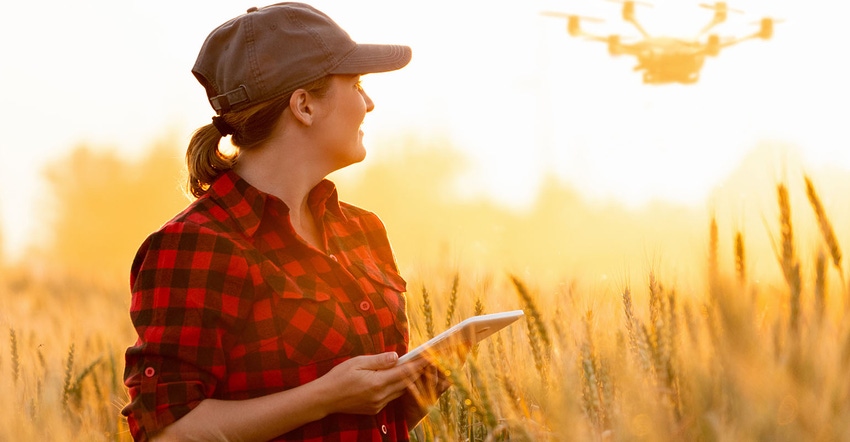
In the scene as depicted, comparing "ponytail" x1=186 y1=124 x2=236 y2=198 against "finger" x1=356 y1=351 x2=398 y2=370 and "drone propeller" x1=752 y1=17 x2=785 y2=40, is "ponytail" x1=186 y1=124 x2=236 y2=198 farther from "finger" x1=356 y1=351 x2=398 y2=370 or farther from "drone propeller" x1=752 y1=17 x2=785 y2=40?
"drone propeller" x1=752 y1=17 x2=785 y2=40

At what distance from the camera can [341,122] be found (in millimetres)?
2178

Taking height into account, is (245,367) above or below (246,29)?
below

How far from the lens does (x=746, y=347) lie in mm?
1160

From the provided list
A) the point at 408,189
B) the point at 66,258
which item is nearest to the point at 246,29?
the point at 66,258

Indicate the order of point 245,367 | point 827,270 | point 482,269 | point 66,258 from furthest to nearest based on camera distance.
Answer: point 66,258 → point 482,269 → point 245,367 → point 827,270

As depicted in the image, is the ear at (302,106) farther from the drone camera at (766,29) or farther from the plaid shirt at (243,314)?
the drone camera at (766,29)

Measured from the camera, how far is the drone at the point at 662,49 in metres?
28.0

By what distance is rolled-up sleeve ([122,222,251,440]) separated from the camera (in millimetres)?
1798

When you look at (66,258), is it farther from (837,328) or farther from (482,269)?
(837,328)

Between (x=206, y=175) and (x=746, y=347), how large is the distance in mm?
1452

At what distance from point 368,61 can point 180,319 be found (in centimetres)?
79

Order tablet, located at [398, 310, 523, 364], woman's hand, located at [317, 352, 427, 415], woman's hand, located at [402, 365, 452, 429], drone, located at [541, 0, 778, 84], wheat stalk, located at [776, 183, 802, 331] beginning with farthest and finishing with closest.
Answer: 1. drone, located at [541, 0, 778, 84]
2. woman's hand, located at [402, 365, 452, 429]
3. woman's hand, located at [317, 352, 427, 415]
4. tablet, located at [398, 310, 523, 364]
5. wheat stalk, located at [776, 183, 802, 331]

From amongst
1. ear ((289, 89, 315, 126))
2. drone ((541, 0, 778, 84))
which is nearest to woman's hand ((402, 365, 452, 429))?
ear ((289, 89, 315, 126))

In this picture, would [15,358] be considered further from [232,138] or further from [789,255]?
[789,255]
